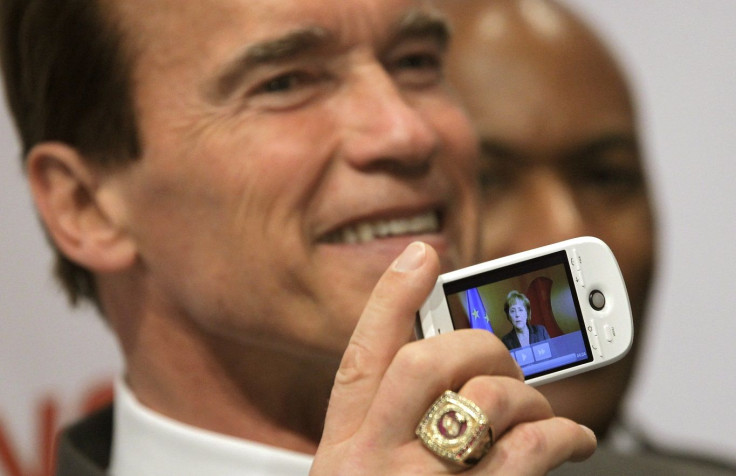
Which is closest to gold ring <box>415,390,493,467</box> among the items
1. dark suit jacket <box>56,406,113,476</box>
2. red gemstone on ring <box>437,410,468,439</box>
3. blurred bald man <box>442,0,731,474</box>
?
red gemstone on ring <box>437,410,468,439</box>

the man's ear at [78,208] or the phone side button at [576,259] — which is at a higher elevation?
the man's ear at [78,208]

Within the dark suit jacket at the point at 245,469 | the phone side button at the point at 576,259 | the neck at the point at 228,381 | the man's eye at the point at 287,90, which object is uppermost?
the man's eye at the point at 287,90

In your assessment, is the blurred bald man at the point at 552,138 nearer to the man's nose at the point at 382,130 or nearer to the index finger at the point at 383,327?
the man's nose at the point at 382,130

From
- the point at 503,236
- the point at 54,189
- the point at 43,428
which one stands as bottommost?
the point at 43,428

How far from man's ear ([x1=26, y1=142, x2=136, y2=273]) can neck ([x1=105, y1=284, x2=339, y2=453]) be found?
0.08 meters

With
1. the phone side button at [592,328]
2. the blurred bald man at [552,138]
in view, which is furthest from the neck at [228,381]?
the blurred bald man at [552,138]

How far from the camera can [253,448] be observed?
985 millimetres

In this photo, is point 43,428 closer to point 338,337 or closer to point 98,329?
point 98,329

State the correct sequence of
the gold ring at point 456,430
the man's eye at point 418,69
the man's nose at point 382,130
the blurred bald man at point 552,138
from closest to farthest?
the gold ring at point 456,430
the man's nose at point 382,130
the man's eye at point 418,69
the blurred bald man at point 552,138

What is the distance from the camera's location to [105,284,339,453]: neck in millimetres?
971

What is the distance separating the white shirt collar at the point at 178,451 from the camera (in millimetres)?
979

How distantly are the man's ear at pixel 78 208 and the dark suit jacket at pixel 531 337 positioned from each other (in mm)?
461

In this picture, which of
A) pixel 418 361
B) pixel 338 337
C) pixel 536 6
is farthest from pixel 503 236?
pixel 418 361

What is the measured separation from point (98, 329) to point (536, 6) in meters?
0.77
